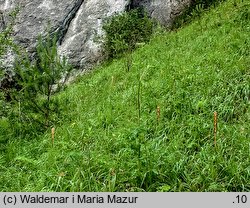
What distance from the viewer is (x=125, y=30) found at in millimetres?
14219

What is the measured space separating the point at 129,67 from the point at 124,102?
9.72ft

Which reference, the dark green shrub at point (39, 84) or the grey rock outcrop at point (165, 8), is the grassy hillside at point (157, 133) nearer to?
the dark green shrub at point (39, 84)

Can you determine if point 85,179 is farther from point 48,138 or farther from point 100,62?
point 100,62

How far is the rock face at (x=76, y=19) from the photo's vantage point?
49.0 ft

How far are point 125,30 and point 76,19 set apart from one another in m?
2.28

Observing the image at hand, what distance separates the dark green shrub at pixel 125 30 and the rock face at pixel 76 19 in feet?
1.79

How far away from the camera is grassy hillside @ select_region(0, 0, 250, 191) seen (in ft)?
16.2

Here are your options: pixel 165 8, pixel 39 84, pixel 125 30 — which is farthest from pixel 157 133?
pixel 165 8

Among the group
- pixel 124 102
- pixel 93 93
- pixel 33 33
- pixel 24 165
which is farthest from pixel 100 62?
pixel 24 165

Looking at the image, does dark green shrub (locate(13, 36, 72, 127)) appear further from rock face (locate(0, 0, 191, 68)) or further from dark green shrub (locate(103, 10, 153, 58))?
rock face (locate(0, 0, 191, 68))

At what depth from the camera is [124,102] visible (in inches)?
310

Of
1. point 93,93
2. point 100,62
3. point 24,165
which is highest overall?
point 24,165

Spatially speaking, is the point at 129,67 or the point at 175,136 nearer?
the point at 175,136

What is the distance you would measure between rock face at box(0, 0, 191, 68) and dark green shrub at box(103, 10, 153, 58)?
546 mm
